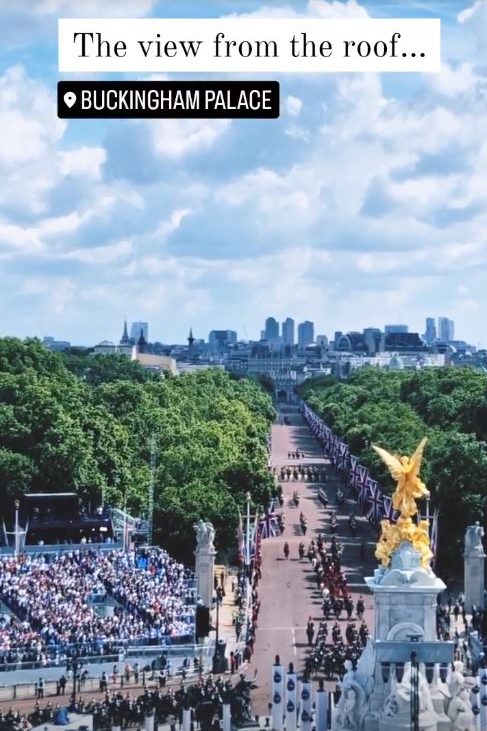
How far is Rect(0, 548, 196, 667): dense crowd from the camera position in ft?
163

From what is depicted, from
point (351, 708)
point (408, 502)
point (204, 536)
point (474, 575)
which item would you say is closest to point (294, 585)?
point (204, 536)

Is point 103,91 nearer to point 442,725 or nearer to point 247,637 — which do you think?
point 442,725

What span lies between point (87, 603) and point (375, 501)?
26.3 m

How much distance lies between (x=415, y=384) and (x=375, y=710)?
4111 inches

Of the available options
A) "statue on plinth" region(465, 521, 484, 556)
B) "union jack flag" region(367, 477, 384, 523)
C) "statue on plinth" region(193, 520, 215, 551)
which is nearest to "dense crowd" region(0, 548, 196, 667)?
"statue on plinth" region(193, 520, 215, 551)

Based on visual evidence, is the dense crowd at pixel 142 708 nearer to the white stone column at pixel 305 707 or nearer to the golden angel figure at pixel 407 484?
the white stone column at pixel 305 707

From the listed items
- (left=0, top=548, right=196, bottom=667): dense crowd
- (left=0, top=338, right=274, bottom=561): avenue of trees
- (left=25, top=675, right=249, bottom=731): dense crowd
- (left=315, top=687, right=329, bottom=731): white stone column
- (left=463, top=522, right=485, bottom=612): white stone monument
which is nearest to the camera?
(left=315, top=687, right=329, bottom=731): white stone column

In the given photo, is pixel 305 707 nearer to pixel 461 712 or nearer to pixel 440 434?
pixel 461 712

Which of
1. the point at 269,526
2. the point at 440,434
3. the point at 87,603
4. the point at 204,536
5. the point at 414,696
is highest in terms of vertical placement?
the point at 440,434

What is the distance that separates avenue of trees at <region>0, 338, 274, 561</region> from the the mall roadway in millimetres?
3317

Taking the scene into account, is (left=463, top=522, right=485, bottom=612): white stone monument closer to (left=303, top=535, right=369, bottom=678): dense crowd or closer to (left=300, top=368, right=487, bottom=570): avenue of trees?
(left=303, top=535, right=369, bottom=678): dense crowd

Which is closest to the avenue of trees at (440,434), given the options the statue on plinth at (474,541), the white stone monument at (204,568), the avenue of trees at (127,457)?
the statue on plinth at (474,541)

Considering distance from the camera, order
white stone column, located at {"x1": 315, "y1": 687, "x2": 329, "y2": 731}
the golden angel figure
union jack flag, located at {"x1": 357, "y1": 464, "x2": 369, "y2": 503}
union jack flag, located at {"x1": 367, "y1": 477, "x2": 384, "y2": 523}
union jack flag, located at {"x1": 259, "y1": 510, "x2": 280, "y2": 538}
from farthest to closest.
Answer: union jack flag, located at {"x1": 357, "y1": 464, "x2": 369, "y2": 503}, union jack flag, located at {"x1": 259, "y1": 510, "x2": 280, "y2": 538}, union jack flag, located at {"x1": 367, "y1": 477, "x2": 384, "y2": 523}, the golden angel figure, white stone column, located at {"x1": 315, "y1": 687, "x2": 329, "y2": 731}

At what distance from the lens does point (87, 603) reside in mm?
54438
